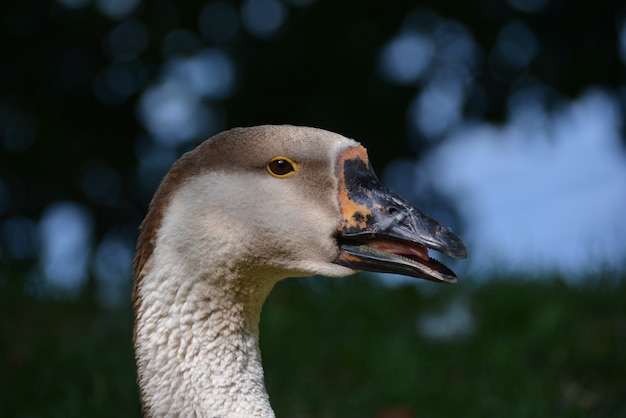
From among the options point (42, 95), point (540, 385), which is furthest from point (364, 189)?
point (42, 95)

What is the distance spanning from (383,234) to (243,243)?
1.36 ft

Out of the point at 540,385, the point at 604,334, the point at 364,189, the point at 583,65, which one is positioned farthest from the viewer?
the point at 583,65

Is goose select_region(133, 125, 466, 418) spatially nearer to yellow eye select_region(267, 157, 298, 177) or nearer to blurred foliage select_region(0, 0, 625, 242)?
yellow eye select_region(267, 157, 298, 177)

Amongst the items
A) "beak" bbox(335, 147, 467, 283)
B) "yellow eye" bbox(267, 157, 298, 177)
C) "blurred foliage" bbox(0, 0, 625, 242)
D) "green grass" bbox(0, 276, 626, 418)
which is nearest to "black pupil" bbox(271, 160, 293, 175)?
"yellow eye" bbox(267, 157, 298, 177)

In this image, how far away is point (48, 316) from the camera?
502 cm

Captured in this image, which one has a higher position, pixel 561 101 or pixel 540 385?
pixel 561 101

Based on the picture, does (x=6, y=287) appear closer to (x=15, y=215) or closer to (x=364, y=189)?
(x=15, y=215)

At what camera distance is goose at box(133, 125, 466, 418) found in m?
2.53

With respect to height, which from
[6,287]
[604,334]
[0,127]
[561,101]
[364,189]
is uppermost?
[561,101]

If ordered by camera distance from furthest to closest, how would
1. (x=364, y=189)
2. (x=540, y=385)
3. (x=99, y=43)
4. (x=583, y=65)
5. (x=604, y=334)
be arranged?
1. (x=99, y=43)
2. (x=583, y=65)
3. (x=604, y=334)
4. (x=540, y=385)
5. (x=364, y=189)

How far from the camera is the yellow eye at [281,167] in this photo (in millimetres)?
2561

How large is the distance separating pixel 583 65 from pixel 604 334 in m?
1.80

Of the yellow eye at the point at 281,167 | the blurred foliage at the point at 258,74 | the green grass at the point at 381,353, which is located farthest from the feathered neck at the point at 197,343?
the blurred foliage at the point at 258,74

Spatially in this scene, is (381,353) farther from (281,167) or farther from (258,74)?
(281,167)
